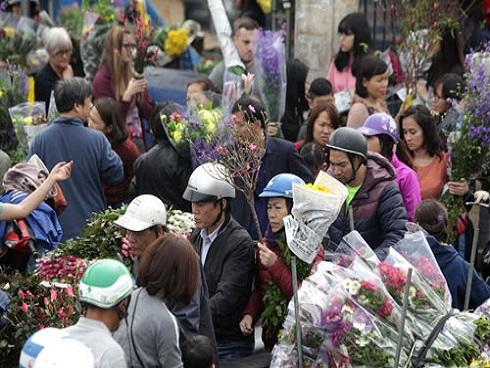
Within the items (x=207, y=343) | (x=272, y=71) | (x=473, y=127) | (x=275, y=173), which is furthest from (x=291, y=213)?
(x=272, y=71)

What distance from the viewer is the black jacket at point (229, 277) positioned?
24.2 feet

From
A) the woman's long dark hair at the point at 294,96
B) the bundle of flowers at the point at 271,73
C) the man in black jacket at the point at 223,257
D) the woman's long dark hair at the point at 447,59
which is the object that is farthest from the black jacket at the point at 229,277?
the woman's long dark hair at the point at 447,59

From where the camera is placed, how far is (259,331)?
26.2 feet

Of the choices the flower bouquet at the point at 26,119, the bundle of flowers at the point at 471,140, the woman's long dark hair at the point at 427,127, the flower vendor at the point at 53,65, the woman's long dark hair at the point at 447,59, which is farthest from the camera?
the flower vendor at the point at 53,65

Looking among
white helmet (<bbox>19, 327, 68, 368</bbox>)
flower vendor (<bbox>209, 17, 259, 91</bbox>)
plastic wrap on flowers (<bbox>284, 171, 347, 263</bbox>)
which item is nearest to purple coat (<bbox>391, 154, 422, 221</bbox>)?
plastic wrap on flowers (<bbox>284, 171, 347, 263</bbox>)

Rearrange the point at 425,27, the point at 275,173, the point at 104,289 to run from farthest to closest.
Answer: the point at 425,27, the point at 275,173, the point at 104,289

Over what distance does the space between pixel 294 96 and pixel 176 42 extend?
3.11 meters

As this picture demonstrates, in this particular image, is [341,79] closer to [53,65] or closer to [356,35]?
[356,35]

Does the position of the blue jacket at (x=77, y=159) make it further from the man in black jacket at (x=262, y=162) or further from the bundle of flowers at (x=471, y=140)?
the bundle of flowers at (x=471, y=140)

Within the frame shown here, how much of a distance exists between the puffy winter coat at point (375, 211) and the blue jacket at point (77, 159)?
6.48 feet

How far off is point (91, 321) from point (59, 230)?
103 inches

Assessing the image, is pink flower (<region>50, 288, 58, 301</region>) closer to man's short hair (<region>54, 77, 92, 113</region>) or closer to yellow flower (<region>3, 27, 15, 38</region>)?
man's short hair (<region>54, 77, 92, 113</region>)

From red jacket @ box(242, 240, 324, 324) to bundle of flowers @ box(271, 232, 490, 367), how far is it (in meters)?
0.39

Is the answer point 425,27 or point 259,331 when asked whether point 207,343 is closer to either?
point 259,331
